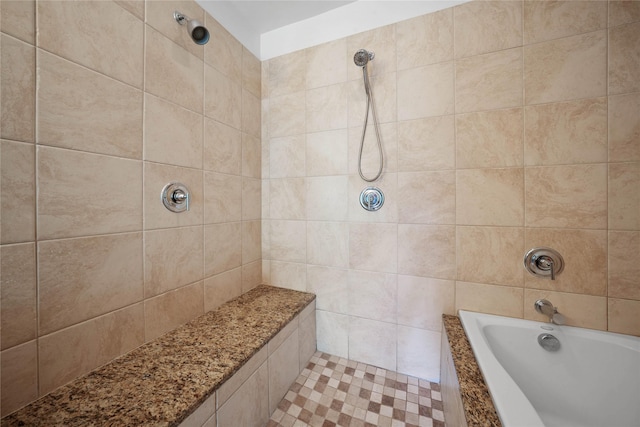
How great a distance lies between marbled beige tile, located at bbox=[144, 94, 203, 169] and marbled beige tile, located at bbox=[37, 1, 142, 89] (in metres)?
0.11

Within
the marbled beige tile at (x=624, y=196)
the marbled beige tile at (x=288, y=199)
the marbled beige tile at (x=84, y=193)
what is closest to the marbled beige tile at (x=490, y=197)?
the marbled beige tile at (x=624, y=196)

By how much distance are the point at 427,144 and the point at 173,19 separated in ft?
4.44

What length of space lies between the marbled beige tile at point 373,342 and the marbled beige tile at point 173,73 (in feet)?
4.88

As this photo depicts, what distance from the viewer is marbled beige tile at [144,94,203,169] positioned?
36.1 inches

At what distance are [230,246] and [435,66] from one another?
4.95 ft

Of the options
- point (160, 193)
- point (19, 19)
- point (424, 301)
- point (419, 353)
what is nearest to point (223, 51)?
point (19, 19)

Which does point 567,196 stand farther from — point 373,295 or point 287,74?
point 287,74

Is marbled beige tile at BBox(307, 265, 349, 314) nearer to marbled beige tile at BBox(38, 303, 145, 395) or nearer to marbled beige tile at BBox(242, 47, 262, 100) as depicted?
marbled beige tile at BBox(38, 303, 145, 395)

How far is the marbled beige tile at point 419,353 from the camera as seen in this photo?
1176 millimetres

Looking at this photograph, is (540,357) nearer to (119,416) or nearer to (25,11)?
(119,416)

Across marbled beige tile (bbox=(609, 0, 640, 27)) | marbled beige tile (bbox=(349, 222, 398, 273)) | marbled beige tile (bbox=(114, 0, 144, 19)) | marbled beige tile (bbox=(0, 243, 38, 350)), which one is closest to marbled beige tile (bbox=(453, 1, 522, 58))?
marbled beige tile (bbox=(609, 0, 640, 27))

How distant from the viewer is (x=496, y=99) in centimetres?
106

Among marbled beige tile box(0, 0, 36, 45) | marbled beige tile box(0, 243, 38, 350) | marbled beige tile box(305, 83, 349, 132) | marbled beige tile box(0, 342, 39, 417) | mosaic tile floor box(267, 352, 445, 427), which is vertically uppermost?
marbled beige tile box(305, 83, 349, 132)

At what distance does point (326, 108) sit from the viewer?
4.53 ft
